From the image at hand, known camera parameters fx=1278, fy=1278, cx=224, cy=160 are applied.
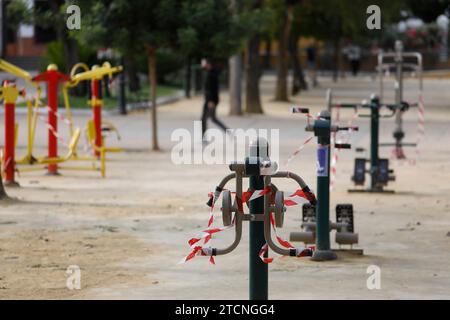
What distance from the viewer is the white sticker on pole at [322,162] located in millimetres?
10875

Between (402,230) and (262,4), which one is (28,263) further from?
(262,4)

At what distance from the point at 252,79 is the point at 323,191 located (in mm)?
23822

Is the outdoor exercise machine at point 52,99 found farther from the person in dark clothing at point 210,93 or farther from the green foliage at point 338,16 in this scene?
the green foliage at point 338,16

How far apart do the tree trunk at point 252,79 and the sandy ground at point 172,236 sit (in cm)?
1188

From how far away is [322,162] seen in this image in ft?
35.8

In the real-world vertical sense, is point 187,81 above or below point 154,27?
below

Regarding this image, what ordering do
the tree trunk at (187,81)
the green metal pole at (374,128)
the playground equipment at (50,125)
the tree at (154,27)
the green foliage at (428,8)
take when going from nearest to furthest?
the green metal pole at (374,128), the playground equipment at (50,125), the tree at (154,27), the green foliage at (428,8), the tree trunk at (187,81)

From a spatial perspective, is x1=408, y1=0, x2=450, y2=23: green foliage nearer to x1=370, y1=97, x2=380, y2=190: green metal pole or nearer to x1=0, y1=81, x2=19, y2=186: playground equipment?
x1=370, y1=97, x2=380, y2=190: green metal pole

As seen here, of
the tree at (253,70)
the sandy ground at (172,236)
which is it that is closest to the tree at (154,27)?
the sandy ground at (172,236)

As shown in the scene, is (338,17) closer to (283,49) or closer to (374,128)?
(283,49)

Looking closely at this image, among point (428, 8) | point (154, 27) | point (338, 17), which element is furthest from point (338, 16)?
point (154, 27)

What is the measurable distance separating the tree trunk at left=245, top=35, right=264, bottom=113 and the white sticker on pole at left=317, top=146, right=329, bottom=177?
22896mm

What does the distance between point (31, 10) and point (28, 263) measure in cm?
2437

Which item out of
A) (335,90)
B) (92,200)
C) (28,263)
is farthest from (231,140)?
(335,90)
